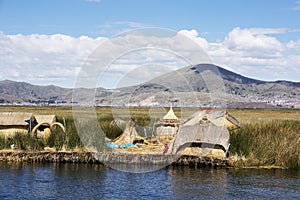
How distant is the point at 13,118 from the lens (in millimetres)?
27656

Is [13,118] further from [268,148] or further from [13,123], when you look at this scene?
[268,148]

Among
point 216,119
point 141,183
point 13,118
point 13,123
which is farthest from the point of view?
point 216,119

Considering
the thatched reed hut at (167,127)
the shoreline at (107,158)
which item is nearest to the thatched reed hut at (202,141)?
the shoreline at (107,158)

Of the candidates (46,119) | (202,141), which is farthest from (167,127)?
(202,141)

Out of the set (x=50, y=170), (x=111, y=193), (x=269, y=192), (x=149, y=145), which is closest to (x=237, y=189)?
(x=269, y=192)

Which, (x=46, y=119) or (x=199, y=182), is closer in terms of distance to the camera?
(x=199, y=182)

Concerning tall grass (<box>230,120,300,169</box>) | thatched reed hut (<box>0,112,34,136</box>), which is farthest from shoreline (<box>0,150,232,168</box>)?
thatched reed hut (<box>0,112,34,136</box>)

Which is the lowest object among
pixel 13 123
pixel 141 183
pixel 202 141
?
pixel 141 183

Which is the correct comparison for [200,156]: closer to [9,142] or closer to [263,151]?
[263,151]

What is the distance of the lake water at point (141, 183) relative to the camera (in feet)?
55.5

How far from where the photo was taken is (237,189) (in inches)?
714

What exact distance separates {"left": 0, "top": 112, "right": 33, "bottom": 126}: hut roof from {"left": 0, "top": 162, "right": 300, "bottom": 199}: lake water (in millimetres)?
5688

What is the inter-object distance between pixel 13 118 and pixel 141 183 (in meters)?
11.7

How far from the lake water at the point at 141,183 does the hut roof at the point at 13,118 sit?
224 inches
